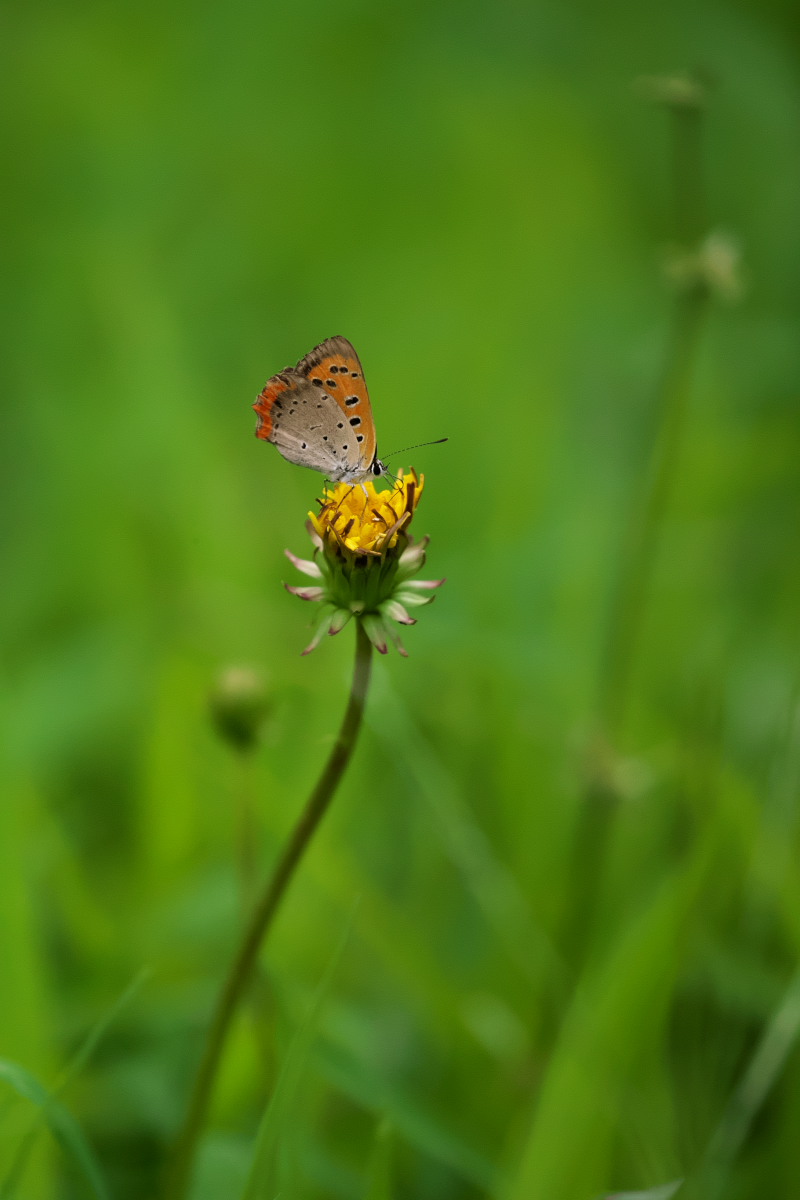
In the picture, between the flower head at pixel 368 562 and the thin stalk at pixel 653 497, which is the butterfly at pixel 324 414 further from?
the thin stalk at pixel 653 497

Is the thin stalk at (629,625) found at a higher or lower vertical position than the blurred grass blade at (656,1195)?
higher

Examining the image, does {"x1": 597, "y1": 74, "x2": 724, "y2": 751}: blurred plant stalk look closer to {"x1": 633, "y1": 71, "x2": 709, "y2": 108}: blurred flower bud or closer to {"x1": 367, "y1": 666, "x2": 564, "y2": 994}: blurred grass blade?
{"x1": 633, "y1": 71, "x2": 709, "y2": 108}: blurred flower bud

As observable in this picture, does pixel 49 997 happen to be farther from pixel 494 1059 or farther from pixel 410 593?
pixel 410 593

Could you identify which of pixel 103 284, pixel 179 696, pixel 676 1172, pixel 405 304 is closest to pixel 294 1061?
pixel 676 1172

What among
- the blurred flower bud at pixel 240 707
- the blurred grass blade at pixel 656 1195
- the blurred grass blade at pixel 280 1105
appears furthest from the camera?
the blurred flower bud at pixel 240 707

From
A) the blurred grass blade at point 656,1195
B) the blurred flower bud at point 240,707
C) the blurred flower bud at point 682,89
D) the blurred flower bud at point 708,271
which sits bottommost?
the blurred grass blade at point 656,1195

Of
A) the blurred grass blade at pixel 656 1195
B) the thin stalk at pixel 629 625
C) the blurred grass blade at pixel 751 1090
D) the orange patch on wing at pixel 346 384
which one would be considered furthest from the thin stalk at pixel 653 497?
the blurred grass blade at pixel 656 1195
